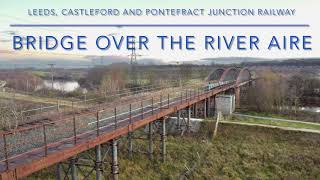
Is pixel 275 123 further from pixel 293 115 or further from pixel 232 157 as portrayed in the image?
pixel 232 157

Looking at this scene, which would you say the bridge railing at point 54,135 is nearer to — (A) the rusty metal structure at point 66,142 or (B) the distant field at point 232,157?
(A) the rusty metal structure at point 66,142

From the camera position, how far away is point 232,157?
20.2 meters

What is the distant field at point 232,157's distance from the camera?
17375 mm

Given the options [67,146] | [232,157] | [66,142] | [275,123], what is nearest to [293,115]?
[275,123]

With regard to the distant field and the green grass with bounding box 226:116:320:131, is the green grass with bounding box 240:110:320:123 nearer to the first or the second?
the green grass with bounding box 226:116:320:131

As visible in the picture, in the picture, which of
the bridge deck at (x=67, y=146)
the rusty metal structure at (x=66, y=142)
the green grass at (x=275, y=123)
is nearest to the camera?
the bridge deck at (x=67, y=146)

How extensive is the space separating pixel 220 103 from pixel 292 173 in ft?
44.1

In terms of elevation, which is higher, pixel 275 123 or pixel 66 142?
pixel 66 142

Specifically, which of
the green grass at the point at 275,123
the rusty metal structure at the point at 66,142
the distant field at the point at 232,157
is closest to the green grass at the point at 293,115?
the green grass at the point at 275,123

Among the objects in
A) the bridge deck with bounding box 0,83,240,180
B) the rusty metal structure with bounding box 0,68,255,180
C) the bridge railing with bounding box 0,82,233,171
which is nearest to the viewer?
the bridge deck with bounding box 0,83,240,180

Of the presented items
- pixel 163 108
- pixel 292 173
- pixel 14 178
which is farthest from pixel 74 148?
pixel 292 173

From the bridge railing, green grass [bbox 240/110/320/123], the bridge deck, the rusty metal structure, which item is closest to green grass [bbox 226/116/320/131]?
green grass [bbox 240/110/320/123]

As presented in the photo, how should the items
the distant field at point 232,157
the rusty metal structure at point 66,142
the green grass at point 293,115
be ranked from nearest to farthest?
the rusty metal structure at point 66,142
the distant field at point 232,157
the green grass at point 293,115

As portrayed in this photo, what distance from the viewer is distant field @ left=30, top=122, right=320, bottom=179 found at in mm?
17375
